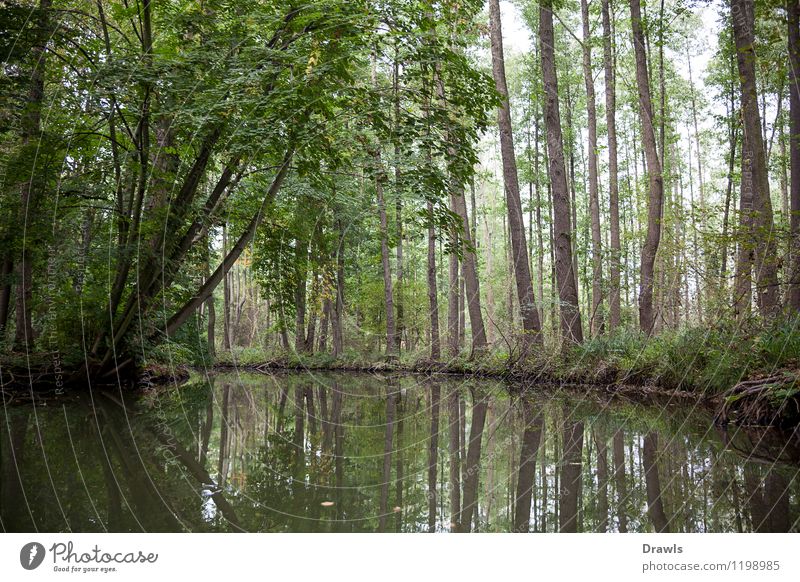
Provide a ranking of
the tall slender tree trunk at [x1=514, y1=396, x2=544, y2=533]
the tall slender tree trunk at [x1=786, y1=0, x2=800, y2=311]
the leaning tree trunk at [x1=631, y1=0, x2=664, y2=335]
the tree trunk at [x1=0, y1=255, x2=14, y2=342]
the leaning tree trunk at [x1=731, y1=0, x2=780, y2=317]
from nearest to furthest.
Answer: the tall slender tree trunk at [x1=514, y1=396, x2=544, y2=533] < the tall slender tree trunk at [x1=786, y1=0, x2=800, y2=311] < the leaning tree trunk at [x1=731, y1=0, x2=780, y2=317] < the tree trunk at [x1=0, y1=255, x2=14, y2=342] < the leaning tree trunk at [x1=631, y1=0, x2=664, y2=335]

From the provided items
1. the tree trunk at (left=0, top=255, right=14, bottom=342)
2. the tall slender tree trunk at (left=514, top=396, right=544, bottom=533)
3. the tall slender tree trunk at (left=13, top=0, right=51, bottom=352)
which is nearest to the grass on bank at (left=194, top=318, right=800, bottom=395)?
the tall slender tree trunk at (left=514, top=396, right=544, bottom=533)

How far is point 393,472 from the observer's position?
12.3 ft

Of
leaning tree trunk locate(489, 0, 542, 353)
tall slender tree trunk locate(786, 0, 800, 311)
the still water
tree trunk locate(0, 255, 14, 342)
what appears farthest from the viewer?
leaning tree trunk locate(489, 0, 542, 353)

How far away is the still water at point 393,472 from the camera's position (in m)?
2.63

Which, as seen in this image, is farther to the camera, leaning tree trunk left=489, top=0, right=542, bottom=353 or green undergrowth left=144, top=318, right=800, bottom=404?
leaning tree trunk left=489, top=0, right=542, bottom=353

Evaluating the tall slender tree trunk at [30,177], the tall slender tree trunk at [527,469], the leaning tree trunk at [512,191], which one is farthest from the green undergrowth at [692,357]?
the tall slender tree trunk at [30,177]

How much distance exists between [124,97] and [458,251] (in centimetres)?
423

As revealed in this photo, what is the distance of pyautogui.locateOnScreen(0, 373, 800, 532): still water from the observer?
2635 mm

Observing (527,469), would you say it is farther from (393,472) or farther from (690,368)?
(690,368)

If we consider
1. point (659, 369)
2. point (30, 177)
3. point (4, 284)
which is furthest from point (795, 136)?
point (4, 284)

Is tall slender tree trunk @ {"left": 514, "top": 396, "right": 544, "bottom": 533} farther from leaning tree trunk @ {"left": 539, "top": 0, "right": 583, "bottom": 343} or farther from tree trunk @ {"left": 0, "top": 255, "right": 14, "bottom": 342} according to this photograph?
tree trunk @ {"left": 0, "top": 255, "right": 14, "bottom": 342}

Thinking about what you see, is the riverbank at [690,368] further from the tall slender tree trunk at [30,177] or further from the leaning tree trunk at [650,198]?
the tall slender tree trunk at [30,177]

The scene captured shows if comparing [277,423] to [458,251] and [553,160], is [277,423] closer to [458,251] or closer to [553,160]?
[458,251]

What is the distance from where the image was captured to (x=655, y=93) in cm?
1773
